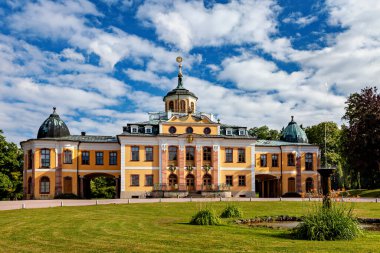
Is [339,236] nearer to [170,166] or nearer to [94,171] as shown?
[170,166]

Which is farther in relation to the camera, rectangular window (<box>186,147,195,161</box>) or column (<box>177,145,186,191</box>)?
rectangular window (<box>186,147,195,161</box>)

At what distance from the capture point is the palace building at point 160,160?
4766 centimetres

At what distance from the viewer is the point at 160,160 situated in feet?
162

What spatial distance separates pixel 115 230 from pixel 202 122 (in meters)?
33.4

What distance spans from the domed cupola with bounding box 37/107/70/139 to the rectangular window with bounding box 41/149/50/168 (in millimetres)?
1789

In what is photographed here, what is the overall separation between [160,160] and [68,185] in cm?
1073

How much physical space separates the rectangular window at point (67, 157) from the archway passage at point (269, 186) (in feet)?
77.7

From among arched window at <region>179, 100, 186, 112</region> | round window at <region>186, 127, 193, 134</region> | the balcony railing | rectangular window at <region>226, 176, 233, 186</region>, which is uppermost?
arched window at <region>179, 100, 186, 112</region>

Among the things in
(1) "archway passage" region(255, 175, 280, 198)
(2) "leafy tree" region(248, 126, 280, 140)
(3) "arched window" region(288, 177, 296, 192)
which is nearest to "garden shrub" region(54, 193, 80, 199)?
(1) "archway passage" region(255, 175, 280, 198)

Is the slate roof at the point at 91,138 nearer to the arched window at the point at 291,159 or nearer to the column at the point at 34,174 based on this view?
the column at the point at 34,174

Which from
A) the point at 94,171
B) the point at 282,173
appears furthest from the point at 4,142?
the point at 282,173

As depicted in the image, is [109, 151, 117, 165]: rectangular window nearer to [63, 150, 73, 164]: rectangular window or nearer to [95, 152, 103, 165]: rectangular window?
[95, 152, 103, 165]: rectangular window

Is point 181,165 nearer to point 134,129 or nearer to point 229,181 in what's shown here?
point 229,181

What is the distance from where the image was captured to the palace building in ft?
156
